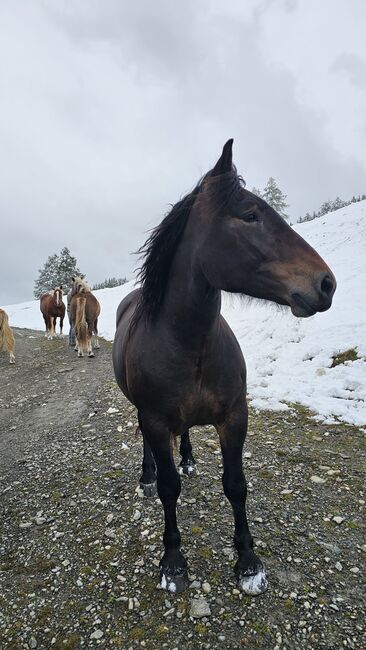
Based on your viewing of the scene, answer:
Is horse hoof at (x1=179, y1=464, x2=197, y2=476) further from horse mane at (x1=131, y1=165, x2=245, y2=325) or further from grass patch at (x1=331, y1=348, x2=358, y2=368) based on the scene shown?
grass patch at (x1=331, y1=348, x2=358, y2=368)

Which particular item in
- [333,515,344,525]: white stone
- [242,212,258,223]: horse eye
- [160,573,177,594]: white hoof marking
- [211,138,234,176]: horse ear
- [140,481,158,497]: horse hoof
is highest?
[211,138,234,176]: horse ear

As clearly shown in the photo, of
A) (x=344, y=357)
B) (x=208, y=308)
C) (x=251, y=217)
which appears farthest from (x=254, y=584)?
(x=344, y=357)

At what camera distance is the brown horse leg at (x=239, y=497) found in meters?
2.86

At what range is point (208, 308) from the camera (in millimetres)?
2645

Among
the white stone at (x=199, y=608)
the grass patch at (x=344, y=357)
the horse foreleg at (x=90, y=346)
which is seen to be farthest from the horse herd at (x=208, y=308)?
the horse foreleg at (x=90, y=346)

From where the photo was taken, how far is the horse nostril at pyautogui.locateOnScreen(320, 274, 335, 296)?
210cm

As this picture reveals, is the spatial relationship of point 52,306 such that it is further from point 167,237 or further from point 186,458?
point 167,237

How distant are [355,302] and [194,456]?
7.29m

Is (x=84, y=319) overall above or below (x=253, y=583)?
above

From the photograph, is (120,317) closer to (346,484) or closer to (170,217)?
(170,217)

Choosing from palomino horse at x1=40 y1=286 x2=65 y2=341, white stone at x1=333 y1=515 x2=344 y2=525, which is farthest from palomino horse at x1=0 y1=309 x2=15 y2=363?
white stone at x1=333 y1=515 x2=344 y2=525

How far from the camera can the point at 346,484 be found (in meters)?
4.14

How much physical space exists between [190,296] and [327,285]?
3.26 feet

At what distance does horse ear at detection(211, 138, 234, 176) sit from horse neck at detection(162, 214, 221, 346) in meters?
0.38
